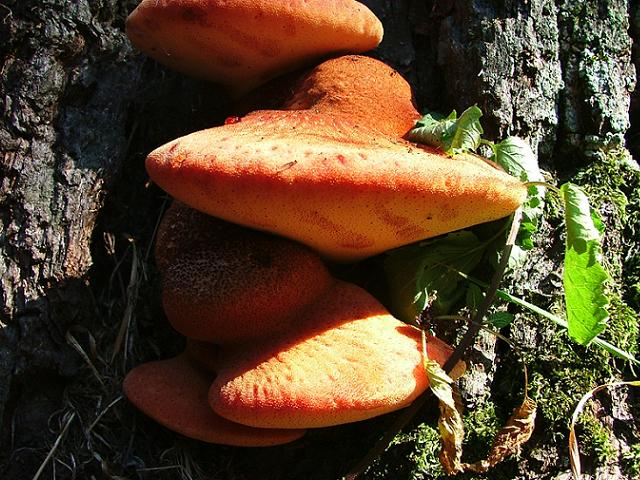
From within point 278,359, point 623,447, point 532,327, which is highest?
point 278,359

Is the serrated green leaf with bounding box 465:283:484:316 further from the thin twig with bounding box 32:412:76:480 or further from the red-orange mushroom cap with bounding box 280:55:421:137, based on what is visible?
the thin twig with bounding box 32:412:76:480

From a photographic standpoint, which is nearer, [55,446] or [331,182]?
[331,182]

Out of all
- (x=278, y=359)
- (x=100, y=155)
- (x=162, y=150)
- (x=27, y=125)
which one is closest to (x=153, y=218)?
(x=100, y=155)

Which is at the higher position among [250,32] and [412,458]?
[250,32]

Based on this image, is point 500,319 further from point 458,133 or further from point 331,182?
point 331,182

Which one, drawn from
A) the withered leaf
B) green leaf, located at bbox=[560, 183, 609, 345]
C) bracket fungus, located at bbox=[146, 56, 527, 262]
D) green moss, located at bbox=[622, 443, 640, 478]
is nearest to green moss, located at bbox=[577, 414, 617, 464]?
green moss, located at bbox=[622, 443, 640, 478]

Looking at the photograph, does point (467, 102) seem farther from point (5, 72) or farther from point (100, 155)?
point (5, 72)

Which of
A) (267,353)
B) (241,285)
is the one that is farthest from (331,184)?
(267,353)
